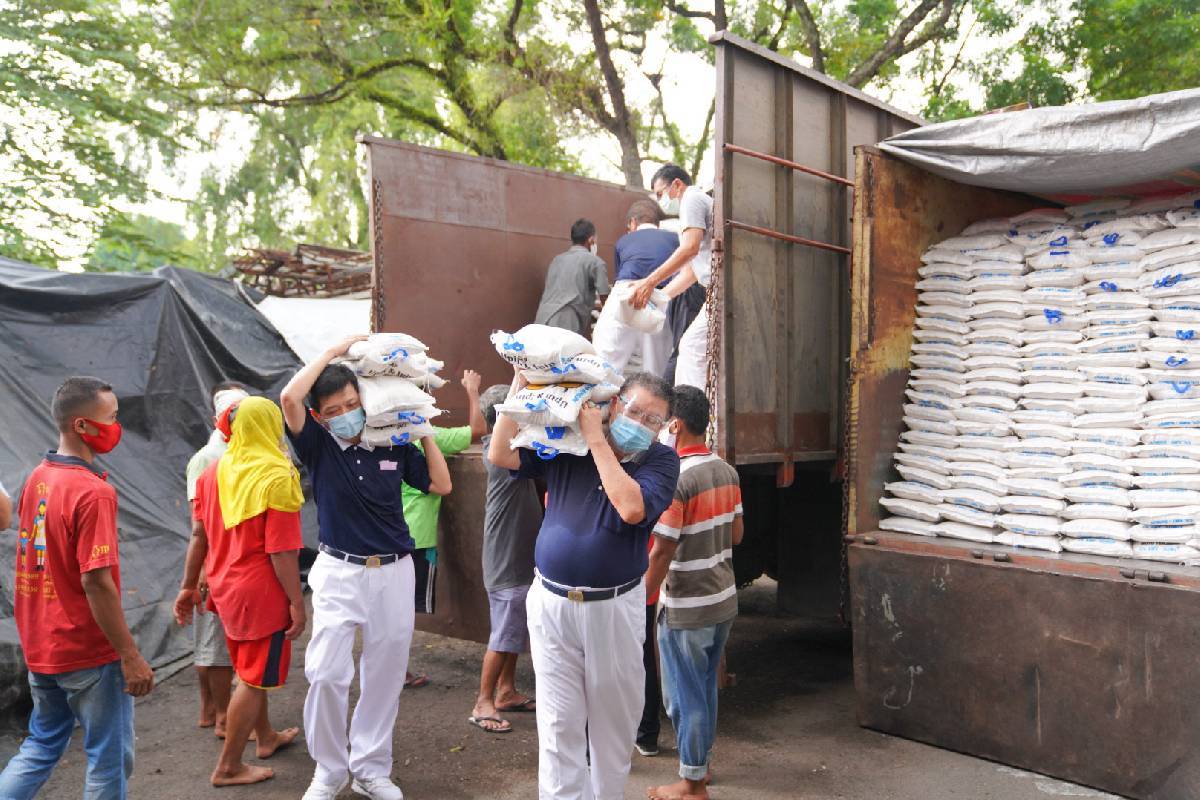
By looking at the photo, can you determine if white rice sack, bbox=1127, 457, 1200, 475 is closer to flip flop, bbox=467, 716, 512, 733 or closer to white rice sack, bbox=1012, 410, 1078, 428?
white rice sack, bbox=1012, 410, 1078, 428

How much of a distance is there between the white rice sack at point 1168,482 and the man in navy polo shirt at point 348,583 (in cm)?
302

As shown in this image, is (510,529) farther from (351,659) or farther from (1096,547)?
(1096,547)

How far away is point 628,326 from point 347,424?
204 centimetres

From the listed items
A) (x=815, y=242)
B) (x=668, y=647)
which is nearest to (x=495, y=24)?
(x=815, y=242)

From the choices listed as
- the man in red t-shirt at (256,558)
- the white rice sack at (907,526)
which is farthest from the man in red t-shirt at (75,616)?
the white rice sack at (907,526)

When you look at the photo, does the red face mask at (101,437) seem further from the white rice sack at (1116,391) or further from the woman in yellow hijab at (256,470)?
the white rice sack at (1116,391)

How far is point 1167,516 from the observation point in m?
3.76

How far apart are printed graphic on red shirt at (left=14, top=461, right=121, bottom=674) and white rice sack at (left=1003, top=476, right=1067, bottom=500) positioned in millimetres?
3576

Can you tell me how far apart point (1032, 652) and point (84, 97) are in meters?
10.3

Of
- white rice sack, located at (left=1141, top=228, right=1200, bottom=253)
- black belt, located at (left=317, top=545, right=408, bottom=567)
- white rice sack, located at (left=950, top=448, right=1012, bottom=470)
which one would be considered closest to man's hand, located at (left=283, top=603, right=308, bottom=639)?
black belt, located at (left=317, top=545, right=408, bottom=567)

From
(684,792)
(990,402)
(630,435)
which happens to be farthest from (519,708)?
(990,402)

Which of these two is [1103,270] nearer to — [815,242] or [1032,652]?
[815,242]

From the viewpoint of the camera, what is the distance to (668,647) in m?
3.74

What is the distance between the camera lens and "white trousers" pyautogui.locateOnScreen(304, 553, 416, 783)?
11.5ft
